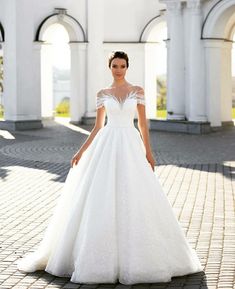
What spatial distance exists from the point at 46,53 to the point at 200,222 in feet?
68.1

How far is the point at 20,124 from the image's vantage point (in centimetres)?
2488

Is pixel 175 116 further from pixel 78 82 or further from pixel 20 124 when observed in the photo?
pixel 20 124

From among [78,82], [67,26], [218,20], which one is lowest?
[78,82]

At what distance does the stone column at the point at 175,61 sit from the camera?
2391 centimetres

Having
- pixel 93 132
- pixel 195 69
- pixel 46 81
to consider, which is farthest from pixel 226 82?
pixel 93 132

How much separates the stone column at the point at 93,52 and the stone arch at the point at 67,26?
1.43 feet

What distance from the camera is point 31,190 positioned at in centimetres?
1159

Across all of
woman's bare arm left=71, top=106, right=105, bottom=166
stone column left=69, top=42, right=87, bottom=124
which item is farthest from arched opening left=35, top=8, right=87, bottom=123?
woman's bare arm left=71, top=106, right=105, bottom=166

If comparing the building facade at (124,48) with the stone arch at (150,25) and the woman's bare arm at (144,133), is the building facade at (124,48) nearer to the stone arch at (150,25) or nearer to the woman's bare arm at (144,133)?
the stone arch at (150,25)

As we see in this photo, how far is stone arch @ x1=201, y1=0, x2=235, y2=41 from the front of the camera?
74.3ft

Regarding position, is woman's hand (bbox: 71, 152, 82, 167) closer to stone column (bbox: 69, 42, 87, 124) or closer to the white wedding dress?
the white wedding dress

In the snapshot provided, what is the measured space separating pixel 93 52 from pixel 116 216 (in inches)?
877

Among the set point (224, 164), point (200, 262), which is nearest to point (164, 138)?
point (224, 164)

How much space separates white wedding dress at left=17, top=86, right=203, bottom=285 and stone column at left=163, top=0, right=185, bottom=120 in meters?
18.0
